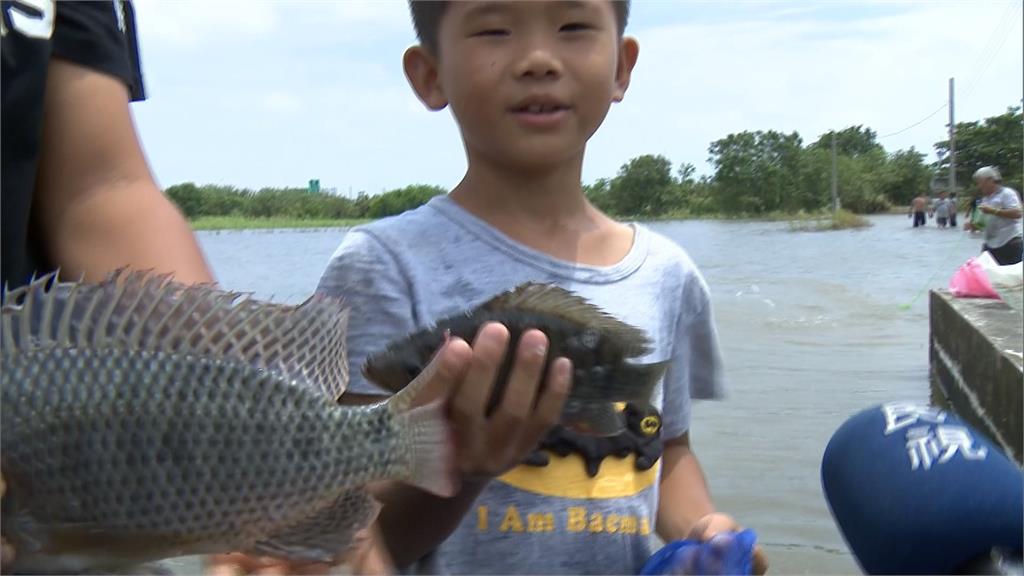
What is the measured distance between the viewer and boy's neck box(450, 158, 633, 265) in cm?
182

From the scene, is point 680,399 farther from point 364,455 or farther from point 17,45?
point 17,45

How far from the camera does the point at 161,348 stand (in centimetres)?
96

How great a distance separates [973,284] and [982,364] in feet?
7.70

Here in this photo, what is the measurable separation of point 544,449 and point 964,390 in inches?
248

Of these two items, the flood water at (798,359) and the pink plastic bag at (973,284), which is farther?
the pink plastic bag at (973,284)

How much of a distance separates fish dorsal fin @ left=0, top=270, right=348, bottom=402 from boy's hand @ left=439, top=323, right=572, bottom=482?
17cm

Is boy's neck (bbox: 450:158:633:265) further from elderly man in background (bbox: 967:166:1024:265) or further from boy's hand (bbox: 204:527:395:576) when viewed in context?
elderly man in background (bbox: 967:166:1024:265)

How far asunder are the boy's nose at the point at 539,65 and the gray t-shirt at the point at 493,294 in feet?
1.01

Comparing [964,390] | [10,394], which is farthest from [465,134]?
[964,390]

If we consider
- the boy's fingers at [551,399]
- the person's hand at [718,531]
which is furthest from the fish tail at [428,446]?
the person's hand at [718,531]

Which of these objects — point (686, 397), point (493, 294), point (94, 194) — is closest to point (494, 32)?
point (493, 294)

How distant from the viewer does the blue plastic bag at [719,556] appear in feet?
4.29

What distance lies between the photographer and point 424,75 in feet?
6.04

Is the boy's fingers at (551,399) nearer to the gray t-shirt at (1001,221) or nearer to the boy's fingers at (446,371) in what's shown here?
the boy's fingers at (446,371)
